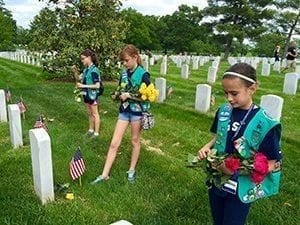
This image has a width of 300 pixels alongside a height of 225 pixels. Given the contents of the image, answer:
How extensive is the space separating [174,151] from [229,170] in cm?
441

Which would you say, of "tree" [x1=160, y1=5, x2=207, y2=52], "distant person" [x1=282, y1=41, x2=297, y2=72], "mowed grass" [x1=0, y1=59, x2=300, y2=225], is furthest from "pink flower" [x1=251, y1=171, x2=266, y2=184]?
"tree" [x1=160, y1=5, x2=207, y2=52]

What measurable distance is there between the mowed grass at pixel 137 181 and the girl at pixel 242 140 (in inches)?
58.0

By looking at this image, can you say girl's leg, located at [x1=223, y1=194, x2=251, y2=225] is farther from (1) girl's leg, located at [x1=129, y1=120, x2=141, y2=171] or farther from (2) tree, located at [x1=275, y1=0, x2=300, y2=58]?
(2) tree, located at [x1=275, y1=0, x2=300, y2=58]

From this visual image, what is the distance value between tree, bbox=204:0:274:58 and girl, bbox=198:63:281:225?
151ft

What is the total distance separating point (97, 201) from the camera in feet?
16.9

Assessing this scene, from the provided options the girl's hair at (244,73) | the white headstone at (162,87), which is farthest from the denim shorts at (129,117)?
the white headstone at (162,87)

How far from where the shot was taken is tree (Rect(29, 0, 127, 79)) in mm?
18062

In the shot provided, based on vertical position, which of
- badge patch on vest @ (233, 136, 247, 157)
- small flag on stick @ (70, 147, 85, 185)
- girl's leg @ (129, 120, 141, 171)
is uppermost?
badge patch on vest @ (233, 136, 247, 157)

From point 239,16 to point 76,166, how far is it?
4798 cm

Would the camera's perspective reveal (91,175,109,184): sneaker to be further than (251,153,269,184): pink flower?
Yes

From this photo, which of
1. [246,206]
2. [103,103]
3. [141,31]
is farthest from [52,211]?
[141,31]

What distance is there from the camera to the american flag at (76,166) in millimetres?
5541

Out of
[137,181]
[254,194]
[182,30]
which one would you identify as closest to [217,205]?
[254,194]

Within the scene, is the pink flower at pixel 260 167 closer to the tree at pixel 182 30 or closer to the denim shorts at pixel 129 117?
the denim shorts at pixel 129 117
